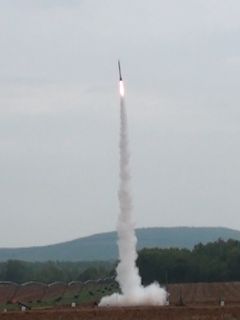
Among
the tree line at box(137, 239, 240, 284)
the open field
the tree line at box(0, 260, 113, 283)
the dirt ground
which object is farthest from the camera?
the tree line at box(0, 260, 113, 283)

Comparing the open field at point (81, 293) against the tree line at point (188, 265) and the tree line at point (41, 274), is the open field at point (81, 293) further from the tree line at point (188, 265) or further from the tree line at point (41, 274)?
the tree line at point (41, 274)

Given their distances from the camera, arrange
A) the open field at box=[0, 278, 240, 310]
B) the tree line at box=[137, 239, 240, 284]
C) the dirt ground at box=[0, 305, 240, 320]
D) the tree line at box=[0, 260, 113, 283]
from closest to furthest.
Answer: the dirt ground at box=[0, 305, 240, 320], the open field at box=[0, 278, 240, 310], the tree line at box=[137, 239, 240, 284], the tree line at box=[0, 260, 113, 283]

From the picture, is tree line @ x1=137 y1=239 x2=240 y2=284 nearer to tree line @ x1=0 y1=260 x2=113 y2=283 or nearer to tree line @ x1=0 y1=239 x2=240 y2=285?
tree line @ x1=0 y1=239 x2=240 y2=285

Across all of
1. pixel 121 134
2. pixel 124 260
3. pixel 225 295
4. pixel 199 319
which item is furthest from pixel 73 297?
pixel 199 319

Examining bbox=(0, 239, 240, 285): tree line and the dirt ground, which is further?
bbox=(0, 239, 240, 285): tree line

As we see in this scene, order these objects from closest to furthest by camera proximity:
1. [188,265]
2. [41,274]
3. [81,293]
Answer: [81,293] < [188,265] < [41,274]

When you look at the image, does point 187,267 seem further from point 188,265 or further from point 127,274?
point 127,274

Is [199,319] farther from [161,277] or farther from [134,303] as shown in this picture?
[161,277]

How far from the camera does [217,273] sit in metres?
125

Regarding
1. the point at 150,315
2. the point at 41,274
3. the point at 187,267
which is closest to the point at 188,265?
the point at 187,267

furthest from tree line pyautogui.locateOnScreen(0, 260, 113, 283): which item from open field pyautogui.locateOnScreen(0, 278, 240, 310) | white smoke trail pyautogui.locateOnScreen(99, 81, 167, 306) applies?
white smoke trail pyautogui.locateOnScreen(99, 81, 167, 306)

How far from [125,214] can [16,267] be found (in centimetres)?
8901

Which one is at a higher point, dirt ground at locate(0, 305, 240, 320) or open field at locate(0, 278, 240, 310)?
open field at locate(0, 278, 240, 310)

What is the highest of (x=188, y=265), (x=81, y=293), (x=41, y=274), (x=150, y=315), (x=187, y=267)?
(x=41, y=274)
